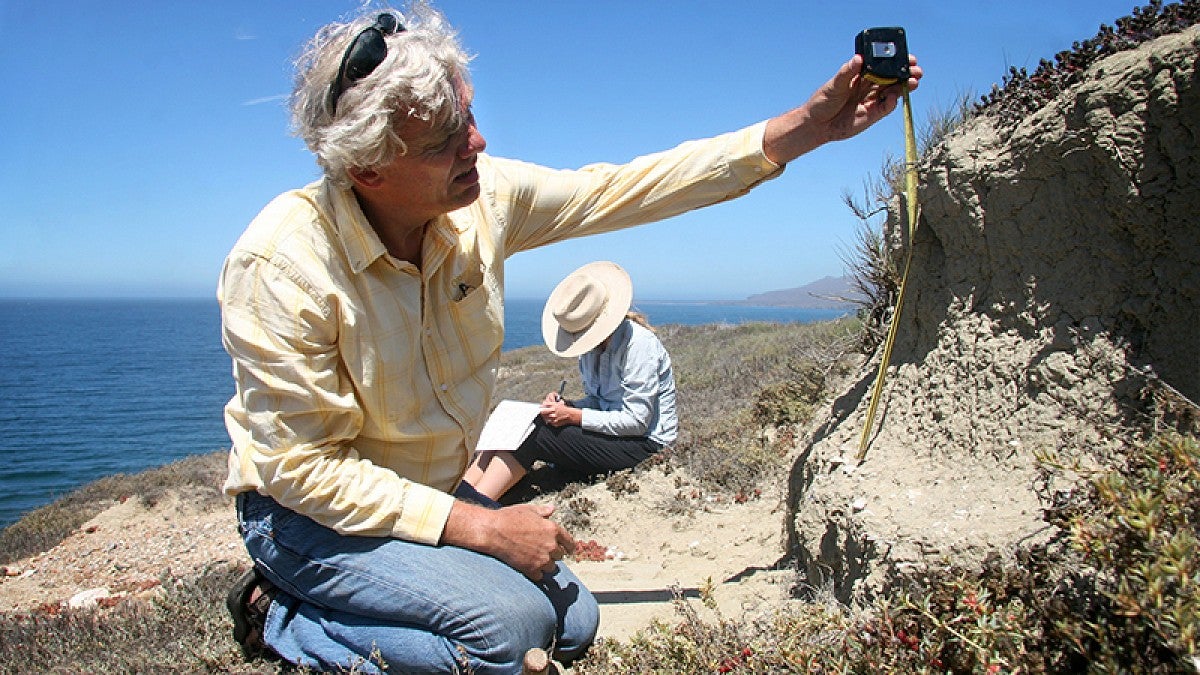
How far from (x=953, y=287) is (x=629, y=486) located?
3334 millimetres

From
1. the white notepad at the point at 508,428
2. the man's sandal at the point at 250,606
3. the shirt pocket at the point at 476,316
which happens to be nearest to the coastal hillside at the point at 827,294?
the white notepad at the point at 508,428

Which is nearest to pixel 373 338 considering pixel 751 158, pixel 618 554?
pixel 751 158

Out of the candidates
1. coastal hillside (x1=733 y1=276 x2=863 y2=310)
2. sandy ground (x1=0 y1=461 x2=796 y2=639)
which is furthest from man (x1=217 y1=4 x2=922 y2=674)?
coastal hillside (x1=733 y1=276 x2=863 y2=310)

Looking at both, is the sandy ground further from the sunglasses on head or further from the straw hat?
the sunglasses on head

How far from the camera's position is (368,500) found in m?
2.49

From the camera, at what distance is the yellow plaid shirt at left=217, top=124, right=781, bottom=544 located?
241 centimetres

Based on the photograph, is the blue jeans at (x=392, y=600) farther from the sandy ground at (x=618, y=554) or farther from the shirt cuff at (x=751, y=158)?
the shirt cuff at (x=751, y=158)

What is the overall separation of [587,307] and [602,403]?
795 mm

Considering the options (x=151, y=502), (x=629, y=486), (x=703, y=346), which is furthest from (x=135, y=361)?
(x=629, y=486)

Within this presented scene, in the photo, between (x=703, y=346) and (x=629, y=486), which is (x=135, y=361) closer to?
(x=703, y=346)

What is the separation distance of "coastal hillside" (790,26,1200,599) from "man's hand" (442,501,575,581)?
0.95 metres

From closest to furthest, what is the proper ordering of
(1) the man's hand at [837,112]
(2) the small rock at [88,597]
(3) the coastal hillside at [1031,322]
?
(3) the coastal hillside at [1031,322] < (1) the man's hand at [837,112] < (2) the small rock at [88,597]

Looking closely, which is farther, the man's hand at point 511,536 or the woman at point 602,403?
the woman at point 602,403

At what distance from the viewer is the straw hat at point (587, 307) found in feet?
19.6
